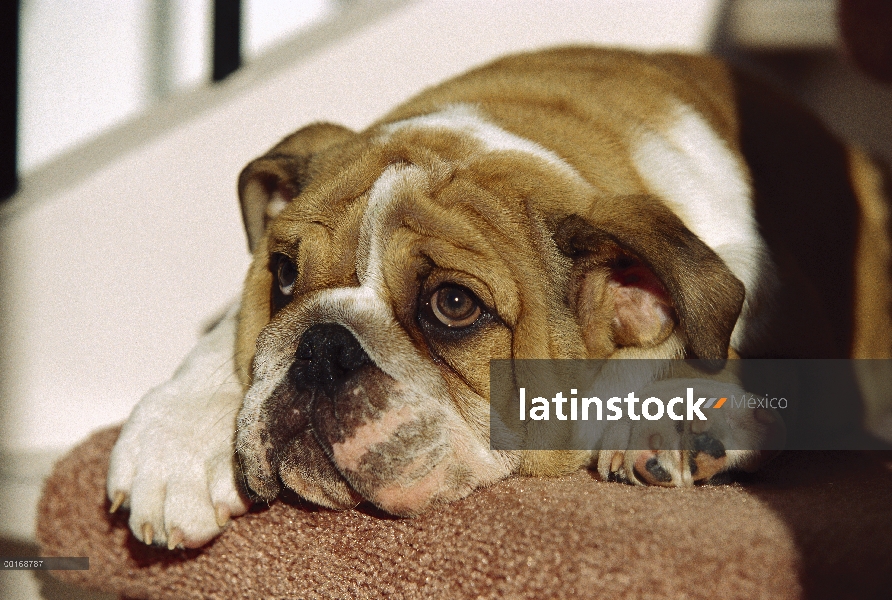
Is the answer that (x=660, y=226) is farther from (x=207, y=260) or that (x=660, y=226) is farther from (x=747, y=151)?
A: (x=207, y=260)

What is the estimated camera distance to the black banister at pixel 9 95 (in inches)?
119

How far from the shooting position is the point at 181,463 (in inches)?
75.2

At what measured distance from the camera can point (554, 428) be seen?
1.94 meters

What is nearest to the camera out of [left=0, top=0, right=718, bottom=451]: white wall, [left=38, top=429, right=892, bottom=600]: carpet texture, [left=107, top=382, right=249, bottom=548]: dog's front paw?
[left=38, top=429, right=892, bottom=600]: carpet texture

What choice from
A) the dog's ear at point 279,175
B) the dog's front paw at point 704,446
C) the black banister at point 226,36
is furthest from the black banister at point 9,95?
the dog's front paw at point 704,446

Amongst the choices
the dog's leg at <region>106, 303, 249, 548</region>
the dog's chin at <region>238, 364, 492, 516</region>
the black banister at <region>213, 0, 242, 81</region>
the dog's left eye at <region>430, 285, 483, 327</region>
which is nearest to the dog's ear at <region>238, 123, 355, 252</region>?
the dog's leg at <region>106, 303, 249, 548</region>

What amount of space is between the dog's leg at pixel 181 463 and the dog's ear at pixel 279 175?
1.72ft

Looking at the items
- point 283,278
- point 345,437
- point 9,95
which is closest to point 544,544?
point 345,437

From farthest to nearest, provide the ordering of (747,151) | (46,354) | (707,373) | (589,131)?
(46,354) < (747,151) < (589,131) < (707,373)

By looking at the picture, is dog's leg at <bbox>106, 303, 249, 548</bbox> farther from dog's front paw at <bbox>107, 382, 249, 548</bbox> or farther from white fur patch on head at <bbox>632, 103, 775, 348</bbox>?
white fur patch on head at <bbox>632, 103, 775, 348</bbox>

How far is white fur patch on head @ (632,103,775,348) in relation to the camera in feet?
6.90

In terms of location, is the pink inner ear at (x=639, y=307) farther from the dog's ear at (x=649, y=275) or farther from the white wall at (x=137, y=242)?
the white wall at (x=137, y=242)

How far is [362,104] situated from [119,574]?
2.33 meters

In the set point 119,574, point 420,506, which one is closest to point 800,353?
point 420,506
